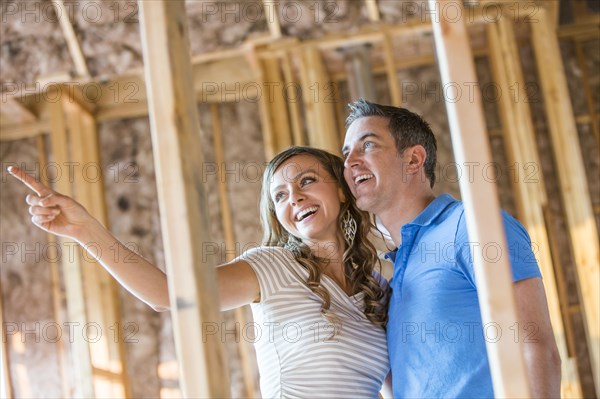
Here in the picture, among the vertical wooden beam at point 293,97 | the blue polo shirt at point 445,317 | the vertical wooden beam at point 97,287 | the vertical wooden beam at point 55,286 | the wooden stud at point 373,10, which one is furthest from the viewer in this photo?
the vertical wooden beam at point 55,286

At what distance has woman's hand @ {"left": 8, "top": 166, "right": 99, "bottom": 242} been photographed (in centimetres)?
164

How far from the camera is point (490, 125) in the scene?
5.34 m

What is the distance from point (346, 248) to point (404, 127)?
0.47 meters

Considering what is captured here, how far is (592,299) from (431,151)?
2533 mm

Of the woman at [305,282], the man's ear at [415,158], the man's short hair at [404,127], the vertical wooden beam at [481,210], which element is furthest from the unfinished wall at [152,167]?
the vertical wooden beam at [481,210]

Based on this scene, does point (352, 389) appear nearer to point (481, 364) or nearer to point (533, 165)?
point (481, 364)

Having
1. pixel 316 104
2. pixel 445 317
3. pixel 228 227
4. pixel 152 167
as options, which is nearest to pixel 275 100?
pixel 316 104

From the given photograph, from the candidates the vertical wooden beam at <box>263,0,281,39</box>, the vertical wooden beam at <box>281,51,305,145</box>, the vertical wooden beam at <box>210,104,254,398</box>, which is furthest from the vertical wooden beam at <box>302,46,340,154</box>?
the vertical wooden beam at <box>210,104,254,398</box>

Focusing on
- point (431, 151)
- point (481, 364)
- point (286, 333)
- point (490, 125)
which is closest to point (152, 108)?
point (286, 333)

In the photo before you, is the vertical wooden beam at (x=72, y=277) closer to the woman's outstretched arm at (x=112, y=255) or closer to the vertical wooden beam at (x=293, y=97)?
the vertical wooden beam at (x=293, y=97)

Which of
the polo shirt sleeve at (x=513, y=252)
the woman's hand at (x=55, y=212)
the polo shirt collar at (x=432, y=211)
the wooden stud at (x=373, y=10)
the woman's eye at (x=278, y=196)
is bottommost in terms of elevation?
the polo shirt sleeve at (x=513, y=252)

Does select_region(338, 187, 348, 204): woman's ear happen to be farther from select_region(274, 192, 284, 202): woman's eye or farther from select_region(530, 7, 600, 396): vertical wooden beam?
select_region(530, 7, 600, 396): vertical wooden beam

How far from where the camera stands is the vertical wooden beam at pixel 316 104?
4762 millimetres

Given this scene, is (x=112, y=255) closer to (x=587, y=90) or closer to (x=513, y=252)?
(x=513, y=252)
